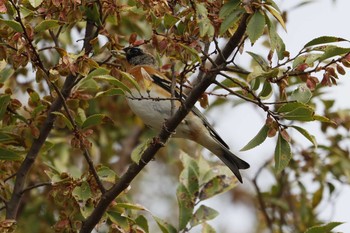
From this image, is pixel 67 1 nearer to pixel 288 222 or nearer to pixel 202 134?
pixel 202 134

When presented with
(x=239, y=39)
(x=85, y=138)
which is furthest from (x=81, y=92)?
(x=239, y=39)

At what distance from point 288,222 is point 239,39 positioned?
8.74 feet

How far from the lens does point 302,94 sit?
2.48m

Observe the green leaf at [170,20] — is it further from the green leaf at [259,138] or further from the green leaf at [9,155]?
the green leaf at [9,155]

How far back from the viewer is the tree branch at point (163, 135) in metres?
2.37

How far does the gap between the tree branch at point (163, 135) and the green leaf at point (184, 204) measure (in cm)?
60

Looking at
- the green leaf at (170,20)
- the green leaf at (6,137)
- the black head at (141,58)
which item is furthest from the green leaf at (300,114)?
the black head at (141,58)

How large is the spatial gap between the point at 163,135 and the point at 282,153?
1.34 feet

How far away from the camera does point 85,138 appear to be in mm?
2701

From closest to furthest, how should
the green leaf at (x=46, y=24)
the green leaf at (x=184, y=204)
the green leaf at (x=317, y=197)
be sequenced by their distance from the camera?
the green leaf at (x=46, y=24) → the green leaf at (x=184, y=204) → the green leaf at (x=317, y=197)

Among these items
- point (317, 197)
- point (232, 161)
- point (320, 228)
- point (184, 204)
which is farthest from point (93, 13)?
point (317, 197)

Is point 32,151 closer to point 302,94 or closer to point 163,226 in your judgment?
point 163,226

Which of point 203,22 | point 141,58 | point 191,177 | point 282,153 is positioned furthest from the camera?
point 141,58

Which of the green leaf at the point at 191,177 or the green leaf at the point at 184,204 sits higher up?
the green leaf at the point at 191,177
